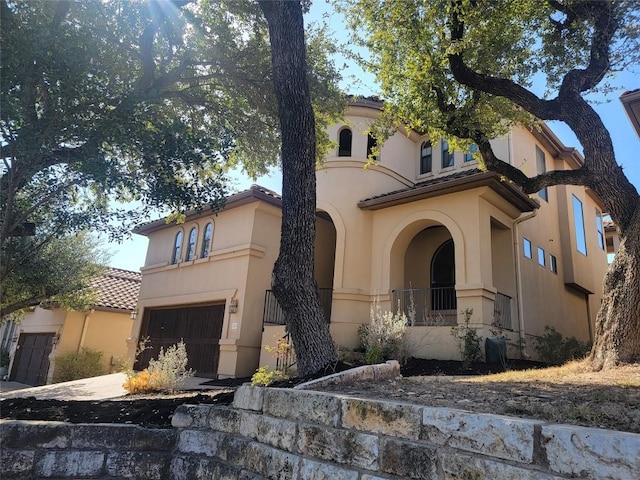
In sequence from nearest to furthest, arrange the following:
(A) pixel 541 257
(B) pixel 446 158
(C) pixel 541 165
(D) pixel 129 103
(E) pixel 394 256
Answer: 1. (D) pixel 129 103
2. (E) pixel 394 256
3. (A) pixel 541 257
4. (B) pixel 446 158
5. (C) pixel 541 165

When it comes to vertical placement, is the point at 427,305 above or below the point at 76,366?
above

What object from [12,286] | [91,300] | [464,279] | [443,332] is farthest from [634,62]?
[91,300]

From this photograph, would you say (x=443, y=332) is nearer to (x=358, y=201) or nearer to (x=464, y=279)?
(x=464, y=279)

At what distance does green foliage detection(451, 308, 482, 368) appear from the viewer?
973 centimetres

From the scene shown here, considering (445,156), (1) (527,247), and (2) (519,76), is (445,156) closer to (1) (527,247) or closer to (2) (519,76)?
(1) (527,247)

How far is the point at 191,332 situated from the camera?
587 inches

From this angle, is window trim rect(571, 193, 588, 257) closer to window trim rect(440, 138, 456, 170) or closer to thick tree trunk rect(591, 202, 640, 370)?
window trim rect(440, 138, 456, 170)

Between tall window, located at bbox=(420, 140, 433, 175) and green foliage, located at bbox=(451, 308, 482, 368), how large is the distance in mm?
6700

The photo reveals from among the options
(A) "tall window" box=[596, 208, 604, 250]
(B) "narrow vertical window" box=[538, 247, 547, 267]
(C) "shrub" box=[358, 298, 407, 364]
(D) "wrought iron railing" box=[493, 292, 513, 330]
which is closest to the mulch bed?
(C) "shrub" box=[358, 298, 407, 364]

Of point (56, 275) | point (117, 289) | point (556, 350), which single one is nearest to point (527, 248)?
point (556, 350)

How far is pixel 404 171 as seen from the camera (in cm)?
1536

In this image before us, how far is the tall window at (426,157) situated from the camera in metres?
15.8

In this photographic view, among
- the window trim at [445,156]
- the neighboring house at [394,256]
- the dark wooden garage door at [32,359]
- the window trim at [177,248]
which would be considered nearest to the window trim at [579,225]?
the neighboring house at [394,256]

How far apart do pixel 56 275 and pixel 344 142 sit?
11093mm
